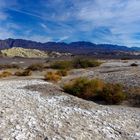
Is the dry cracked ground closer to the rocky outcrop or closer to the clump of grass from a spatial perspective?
the rocky outcrop

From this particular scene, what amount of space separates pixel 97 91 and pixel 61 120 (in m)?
8.03

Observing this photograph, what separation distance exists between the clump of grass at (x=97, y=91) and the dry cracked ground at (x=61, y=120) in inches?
98.9

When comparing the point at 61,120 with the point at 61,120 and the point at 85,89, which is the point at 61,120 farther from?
the point at 85,89

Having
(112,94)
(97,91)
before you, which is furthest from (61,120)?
(97,91)

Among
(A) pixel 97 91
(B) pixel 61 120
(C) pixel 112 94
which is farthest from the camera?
(A) pixel 97 91

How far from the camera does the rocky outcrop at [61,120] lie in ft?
40.0

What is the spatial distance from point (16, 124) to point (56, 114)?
2.15m

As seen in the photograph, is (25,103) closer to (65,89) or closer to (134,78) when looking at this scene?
(65,89)

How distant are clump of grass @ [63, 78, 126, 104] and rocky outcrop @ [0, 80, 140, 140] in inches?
98.8

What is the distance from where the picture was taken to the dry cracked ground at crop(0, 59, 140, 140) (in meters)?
12.2

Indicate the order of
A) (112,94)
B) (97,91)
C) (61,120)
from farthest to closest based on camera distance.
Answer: (97,91), (112,94), (61,120)

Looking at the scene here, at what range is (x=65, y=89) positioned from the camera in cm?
2289

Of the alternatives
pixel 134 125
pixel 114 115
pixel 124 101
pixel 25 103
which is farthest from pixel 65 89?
pixel 134 125

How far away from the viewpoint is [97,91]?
70.8 ft
